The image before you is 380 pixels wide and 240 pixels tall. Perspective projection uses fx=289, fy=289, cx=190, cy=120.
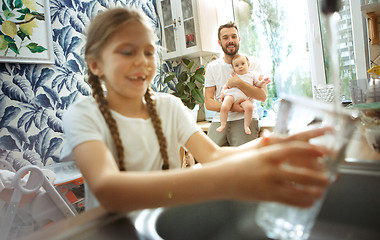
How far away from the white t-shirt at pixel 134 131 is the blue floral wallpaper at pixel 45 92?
1.86 m

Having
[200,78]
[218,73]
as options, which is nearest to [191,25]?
[200,78]

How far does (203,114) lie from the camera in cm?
332

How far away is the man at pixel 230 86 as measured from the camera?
6.61 feet

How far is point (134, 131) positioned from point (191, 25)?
8.01 ft

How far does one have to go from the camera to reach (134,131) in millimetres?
717

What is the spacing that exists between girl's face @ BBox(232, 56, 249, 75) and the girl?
1.36 metres

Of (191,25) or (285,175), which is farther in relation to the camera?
(191,25)

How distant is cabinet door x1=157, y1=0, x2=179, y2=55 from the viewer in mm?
3082

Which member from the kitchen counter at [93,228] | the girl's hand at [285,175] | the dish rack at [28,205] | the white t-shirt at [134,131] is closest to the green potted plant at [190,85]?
the dish rack at [28,205]

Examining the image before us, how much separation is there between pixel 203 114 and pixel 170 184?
9.58 ft

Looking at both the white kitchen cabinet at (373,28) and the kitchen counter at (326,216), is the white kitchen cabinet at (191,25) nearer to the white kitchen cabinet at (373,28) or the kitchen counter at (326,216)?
the white kitchen cabinet at (373,28)

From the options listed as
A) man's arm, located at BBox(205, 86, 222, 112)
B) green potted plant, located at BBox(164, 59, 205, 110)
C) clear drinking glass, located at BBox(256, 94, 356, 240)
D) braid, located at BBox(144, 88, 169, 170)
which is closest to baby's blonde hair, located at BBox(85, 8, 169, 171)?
braid, located at BBox(144, 88, 169, 170)

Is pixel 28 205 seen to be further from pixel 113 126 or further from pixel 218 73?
pixel 218 73

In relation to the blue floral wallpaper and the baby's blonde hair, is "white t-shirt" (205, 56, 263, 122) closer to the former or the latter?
the blue floral wallpaper
